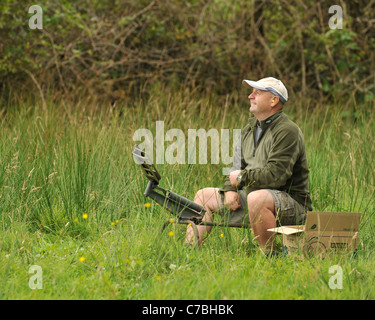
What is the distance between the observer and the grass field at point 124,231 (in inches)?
136

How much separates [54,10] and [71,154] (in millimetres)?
4591

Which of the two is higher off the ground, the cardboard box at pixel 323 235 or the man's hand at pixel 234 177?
the man's hand at pixel 234 177

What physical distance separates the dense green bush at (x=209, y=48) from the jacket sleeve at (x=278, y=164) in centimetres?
559

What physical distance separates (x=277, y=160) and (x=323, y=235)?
1.99ft

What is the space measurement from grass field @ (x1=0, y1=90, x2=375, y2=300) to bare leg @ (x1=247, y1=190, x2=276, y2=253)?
108mm

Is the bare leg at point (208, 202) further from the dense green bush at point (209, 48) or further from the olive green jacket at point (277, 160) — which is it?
the dense green bush at point (209, 48)

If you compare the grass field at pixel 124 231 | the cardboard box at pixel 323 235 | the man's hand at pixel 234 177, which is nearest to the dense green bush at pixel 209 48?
the grass field at pixel 124 231

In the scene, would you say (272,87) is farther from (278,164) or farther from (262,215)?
(262,215)

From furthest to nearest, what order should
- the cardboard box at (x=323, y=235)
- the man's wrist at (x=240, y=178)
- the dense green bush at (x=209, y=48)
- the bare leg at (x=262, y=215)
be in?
1. the dense green bush at (x=209, y=48)
2. the man's wrist at (x=240, y=178)
3. the bare leg at (x=262, y=215)
4. the cardboard box at (x=323, y=235)

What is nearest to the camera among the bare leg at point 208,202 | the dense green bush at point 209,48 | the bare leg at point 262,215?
the bare leg at point 262,215

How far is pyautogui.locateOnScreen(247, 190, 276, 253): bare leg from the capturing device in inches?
163

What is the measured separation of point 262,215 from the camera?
4141mm

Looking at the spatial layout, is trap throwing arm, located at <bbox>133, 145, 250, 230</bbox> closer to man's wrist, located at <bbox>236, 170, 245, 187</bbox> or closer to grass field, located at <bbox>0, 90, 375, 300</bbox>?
grass field, located at <bbox>0, 90, 375, 300</bbox>


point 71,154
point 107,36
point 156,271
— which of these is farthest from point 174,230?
point 107,36
